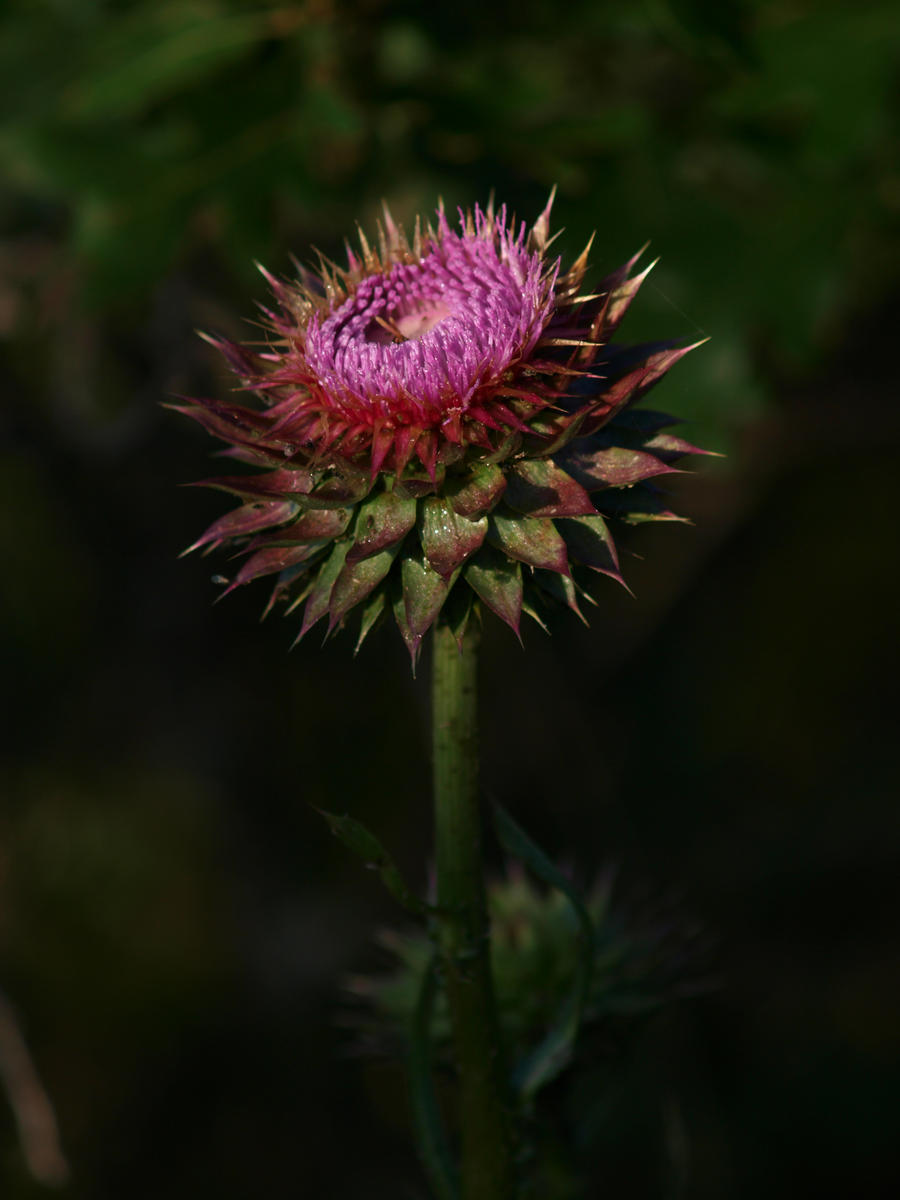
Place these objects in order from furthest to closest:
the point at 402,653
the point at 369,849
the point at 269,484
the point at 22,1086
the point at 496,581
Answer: the point at 402,653 < the point at 22,1086 < the point at 269,484 < the point at 496,581 < the point at 369,849

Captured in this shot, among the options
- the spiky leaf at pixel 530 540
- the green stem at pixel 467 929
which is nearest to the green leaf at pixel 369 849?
the green stem at pixel 467 929

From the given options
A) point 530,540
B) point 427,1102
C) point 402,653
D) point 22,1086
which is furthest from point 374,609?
point 402,653

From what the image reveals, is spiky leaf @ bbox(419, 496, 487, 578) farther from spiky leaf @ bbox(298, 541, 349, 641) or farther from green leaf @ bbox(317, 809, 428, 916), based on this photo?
green leaf @ bbox(317, 809, 428, 916)

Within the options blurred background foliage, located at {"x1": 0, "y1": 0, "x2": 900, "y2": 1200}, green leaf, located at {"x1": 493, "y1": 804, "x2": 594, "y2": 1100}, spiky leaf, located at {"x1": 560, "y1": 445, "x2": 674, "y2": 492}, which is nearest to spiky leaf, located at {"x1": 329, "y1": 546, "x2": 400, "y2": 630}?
spiky leaf, located at {"x1": 560, "y1": 445, "x2": 674, "y2": 492}

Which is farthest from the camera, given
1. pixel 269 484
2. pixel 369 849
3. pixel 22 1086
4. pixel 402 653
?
pixel 402 653

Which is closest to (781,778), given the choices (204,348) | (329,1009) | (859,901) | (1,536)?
(859,901)

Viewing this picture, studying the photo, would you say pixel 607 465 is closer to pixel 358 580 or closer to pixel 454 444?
pixel 454 444

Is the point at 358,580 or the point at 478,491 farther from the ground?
the point at 478,491

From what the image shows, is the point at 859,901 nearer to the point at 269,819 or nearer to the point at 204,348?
the point at 269,819
